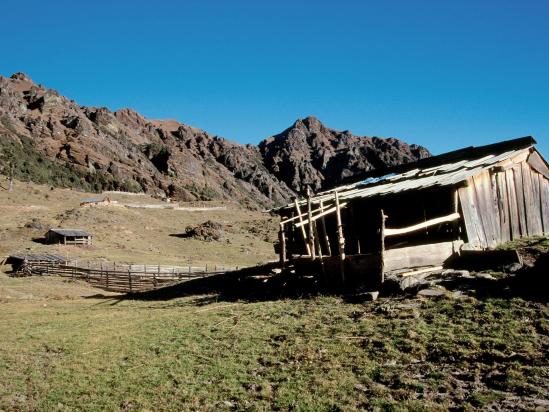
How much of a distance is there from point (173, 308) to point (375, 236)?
10.1 metres

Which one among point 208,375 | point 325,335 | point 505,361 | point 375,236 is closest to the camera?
point 505,361

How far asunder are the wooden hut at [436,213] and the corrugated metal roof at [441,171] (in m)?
0.05

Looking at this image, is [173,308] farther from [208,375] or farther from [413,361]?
[413,361]

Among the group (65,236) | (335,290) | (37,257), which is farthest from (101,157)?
(335,290)

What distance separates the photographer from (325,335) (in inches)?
428

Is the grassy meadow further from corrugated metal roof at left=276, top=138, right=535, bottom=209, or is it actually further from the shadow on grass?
corrugated metal roof at left=276, top=138, right=535, bottom=209

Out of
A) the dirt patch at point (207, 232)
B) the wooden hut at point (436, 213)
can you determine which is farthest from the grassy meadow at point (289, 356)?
the dirt patch at point (207, 232)

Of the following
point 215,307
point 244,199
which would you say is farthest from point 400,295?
point 244,199

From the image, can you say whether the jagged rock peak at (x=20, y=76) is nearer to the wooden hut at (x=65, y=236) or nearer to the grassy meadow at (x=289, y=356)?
the wooden hut at (x=65, y=236)

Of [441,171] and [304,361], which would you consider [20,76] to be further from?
[304,361]

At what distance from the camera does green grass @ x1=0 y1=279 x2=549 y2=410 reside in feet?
24.6

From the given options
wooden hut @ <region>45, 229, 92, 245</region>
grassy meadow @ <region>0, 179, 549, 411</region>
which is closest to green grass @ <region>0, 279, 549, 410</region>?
grassy meadow @ <region>0, 179, 549, 411</region>

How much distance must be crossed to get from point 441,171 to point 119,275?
26.7 meters

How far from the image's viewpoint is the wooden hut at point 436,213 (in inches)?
600
